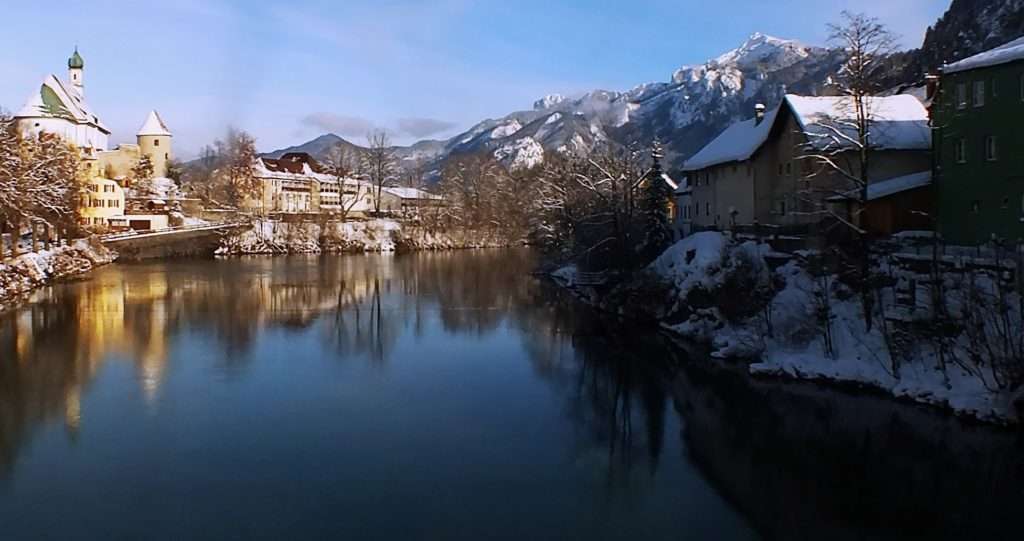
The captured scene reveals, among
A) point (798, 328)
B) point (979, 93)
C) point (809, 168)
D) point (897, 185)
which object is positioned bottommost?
point (798, 328)

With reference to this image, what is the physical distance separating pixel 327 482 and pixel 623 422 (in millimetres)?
5587

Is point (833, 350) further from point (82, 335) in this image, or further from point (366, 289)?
point (366, 289)

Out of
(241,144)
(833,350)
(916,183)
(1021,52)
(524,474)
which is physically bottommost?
(524,474)

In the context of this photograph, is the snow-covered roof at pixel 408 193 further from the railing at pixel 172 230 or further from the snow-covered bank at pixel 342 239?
the railing at pixel 172 230

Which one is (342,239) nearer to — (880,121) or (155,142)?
(155,142)

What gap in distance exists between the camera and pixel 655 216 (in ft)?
101

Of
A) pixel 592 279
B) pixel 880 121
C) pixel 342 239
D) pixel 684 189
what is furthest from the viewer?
pixel 342 239

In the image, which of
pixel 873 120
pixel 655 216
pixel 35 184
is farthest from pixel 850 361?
pixel 35 184

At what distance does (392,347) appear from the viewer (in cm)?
2122

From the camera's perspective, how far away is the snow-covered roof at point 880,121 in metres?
22.9

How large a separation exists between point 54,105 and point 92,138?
4.07m

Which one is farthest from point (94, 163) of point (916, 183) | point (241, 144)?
point (916, 183)

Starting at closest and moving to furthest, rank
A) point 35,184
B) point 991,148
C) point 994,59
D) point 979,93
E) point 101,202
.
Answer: point 994,59
point 991,148
point 979,93
point 35,184
point 101,202

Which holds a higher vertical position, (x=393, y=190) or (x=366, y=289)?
(x=393, y=190)
